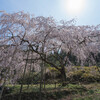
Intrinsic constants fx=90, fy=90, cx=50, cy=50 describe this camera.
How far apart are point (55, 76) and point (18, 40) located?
9832 mm

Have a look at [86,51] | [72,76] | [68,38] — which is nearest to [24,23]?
[68,38]

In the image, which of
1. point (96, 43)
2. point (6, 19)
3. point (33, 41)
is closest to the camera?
point (6, 19)

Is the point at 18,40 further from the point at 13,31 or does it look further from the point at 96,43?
the point at 96,43

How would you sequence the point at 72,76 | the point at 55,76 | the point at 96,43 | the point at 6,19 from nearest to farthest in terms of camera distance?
the point at 6,19 < the point at 96,43 < the point at 72,76 < the point at 55,76

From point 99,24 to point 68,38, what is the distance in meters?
3.69

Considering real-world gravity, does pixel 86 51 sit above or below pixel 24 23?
below

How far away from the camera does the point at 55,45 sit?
8492 mm

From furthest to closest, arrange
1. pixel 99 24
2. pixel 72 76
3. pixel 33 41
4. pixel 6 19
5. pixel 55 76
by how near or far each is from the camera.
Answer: pixel 55 76, pixel 72 76, pixel 99 24, pixel 33 41, pixel 6 19

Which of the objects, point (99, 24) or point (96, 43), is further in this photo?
point (96, 43)

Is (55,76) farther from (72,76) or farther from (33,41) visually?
(33,41)

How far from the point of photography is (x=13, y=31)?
19.5ft

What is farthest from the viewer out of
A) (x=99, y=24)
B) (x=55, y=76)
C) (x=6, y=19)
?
(x=55, y=76)

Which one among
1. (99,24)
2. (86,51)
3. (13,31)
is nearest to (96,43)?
(86,51)

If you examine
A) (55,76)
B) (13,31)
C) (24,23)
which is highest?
(24,23)
